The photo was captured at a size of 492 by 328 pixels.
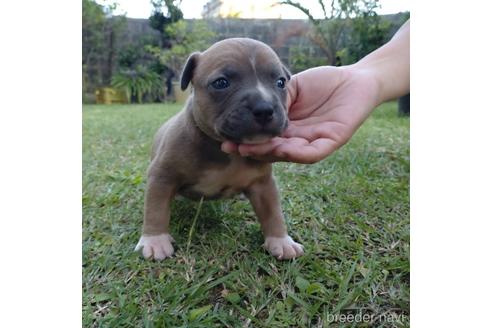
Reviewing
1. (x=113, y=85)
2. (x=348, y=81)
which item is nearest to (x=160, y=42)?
(x=113, y=85)

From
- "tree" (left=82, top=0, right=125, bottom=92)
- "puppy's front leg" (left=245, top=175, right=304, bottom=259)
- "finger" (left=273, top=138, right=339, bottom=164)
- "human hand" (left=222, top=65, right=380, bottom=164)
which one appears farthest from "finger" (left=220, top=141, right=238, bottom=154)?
"tree" (left=82, top=0, right=125, bottom=92)

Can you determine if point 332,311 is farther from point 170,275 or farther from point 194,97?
point 194,97

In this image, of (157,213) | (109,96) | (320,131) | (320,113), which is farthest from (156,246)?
(109,96)

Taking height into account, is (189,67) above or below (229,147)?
above

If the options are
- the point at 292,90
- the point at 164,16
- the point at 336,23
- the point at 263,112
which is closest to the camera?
the point at 263,112

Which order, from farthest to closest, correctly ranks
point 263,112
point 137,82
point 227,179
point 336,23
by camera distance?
point 137,82 → point 336,23 → point 227,179 → point 263,112

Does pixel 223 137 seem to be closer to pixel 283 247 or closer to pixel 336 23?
pixel 283 247

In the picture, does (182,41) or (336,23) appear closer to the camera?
(336,23)
